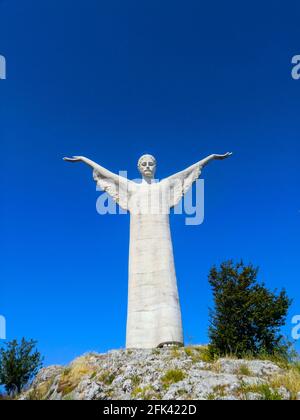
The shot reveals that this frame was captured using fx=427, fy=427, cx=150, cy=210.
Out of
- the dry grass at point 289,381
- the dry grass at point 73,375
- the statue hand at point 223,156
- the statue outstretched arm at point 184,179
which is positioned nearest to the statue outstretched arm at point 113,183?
the statue outstretched arm at point 184,179

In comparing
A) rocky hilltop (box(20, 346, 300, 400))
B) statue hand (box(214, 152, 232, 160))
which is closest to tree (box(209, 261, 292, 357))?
rocky hilltop (box(20, 346, 300, 400))

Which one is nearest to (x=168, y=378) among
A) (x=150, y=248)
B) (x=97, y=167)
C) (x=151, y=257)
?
(x=151, y=257)

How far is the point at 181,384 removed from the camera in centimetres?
1393

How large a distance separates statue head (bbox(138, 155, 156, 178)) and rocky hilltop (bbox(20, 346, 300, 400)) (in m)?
9.46

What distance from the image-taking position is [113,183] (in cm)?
2314

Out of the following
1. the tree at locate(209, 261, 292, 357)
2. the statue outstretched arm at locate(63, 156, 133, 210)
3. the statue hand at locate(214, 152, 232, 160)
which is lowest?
the tree at locate(209, 261, 292, 357)

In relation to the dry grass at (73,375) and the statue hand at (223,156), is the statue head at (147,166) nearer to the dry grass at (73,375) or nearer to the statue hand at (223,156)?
the statue hand at (223,156)

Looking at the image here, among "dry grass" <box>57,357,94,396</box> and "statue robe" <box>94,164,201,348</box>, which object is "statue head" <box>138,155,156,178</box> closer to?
"statue robe" <box>94,164,201,348</box>

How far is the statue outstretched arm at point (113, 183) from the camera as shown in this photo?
22859 millimetres

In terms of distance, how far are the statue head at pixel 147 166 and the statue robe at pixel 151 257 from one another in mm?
610

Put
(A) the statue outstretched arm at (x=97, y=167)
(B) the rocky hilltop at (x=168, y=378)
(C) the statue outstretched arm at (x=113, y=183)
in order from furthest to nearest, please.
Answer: (A) the statue outstretched arm at (x=97, y=167)
(C) the statue outstretched arm at (x=113, y=183)
(B) the rocky hilltop at (x=168, y=378)

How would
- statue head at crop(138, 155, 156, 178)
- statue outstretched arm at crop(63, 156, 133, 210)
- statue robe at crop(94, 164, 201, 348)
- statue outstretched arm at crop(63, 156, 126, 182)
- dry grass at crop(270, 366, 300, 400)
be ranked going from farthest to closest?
1. statue head at crop(138, 155, 156, 178)
2. statue outstretched arm at crop(63, 156, 126, 182)
3. statue outstretched arm at crop(63, 156, 133, 210)
4. statue robe at crop(94, 164, 201, 348)
5. dry grass at crop(270, 366, 300, 400)

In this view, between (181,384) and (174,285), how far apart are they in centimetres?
683

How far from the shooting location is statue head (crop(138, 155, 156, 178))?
2323 centimetres
